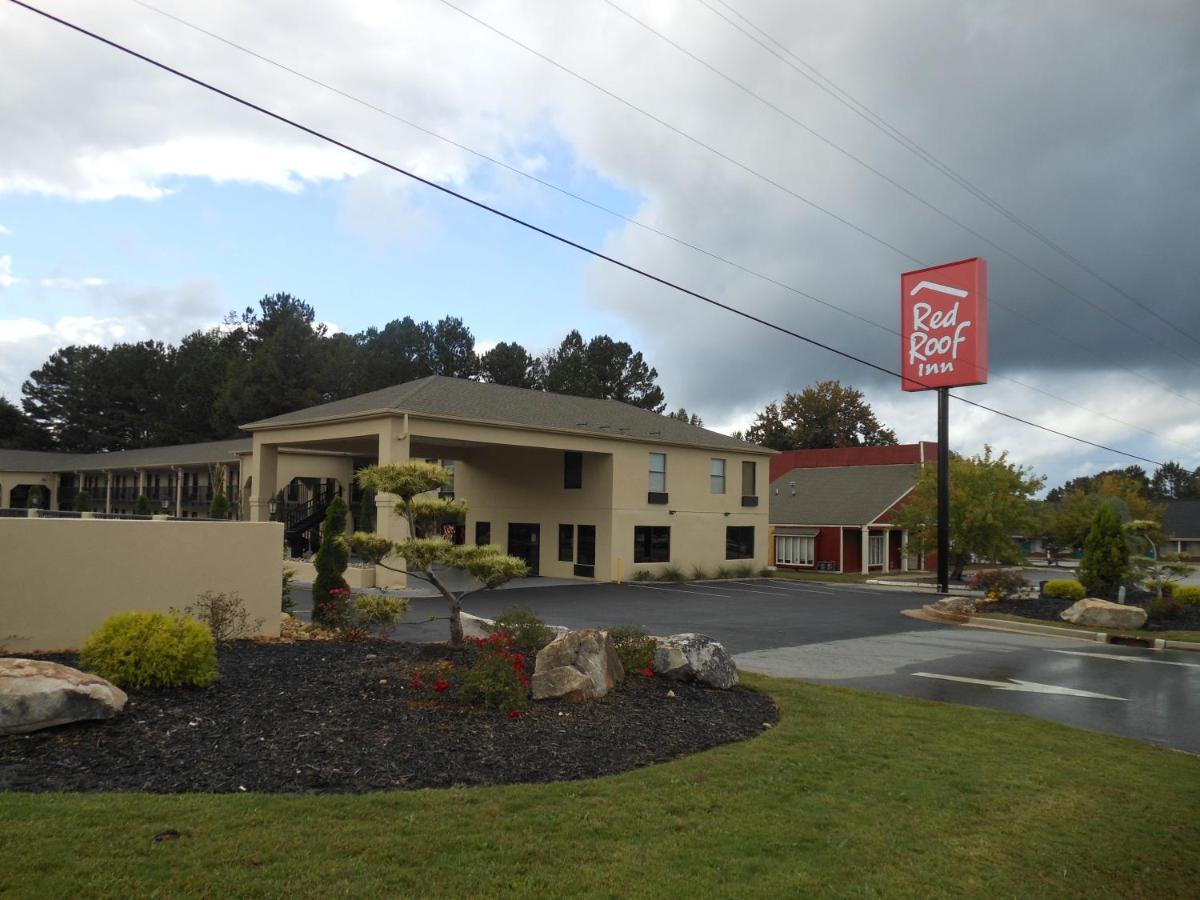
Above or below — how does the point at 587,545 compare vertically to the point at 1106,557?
below

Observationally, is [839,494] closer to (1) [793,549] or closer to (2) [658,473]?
(1) [793,549]

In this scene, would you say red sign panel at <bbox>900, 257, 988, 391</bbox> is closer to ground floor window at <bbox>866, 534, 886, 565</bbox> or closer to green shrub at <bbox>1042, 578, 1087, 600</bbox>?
green shrub at <bbox>1042, 578, 1087, 600</bbox>

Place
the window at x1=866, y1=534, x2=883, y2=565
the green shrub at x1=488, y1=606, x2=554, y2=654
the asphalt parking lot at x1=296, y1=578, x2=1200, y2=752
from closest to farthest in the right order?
the green shrub at x1=488, y1=606, x2=554, y2=654 < the asphalt parking lot at x1=296, y1=578, x2=1200, y2=752 < the window at x1=866, y1=534, x2=883, y2=565

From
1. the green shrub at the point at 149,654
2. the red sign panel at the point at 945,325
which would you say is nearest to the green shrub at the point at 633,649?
the green shrub at the point at 149,654

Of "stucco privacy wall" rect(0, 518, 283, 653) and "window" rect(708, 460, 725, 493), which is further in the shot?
"window" rect(708, 460, 725, 493)

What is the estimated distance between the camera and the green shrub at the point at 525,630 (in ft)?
33.3

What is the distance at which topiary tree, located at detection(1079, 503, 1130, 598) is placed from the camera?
2294 centimetres

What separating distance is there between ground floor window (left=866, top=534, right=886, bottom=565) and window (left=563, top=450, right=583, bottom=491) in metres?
18.8

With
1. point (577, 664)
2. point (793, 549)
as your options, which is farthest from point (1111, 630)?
point (793, 549)

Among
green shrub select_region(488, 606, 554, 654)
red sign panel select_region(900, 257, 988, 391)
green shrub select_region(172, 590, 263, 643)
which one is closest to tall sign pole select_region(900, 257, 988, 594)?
red sign panel select_region(900, 257, 988, 391)

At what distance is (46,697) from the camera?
259 inches

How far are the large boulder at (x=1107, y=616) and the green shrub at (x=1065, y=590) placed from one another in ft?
9.91

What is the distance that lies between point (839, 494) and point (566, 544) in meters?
19.9

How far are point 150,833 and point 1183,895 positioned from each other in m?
5.98
